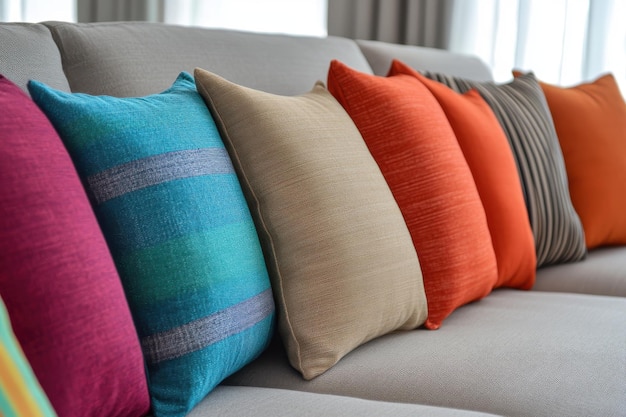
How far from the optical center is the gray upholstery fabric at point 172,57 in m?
1.24

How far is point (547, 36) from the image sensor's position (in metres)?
3.16

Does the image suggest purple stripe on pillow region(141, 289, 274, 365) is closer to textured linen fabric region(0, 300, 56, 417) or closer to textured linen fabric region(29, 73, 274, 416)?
textured linen fabric region(29, 73, 274, 416)

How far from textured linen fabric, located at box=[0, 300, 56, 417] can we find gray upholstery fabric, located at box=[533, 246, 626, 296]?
4.81ft

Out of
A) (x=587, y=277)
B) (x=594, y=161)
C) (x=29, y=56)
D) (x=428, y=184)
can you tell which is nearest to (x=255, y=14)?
(x=594, y=161)

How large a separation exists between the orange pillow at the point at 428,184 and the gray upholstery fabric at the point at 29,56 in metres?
0.48

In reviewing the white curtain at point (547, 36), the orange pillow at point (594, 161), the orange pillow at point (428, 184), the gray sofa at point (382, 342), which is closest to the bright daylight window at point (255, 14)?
the white curtain at point (547, 36)

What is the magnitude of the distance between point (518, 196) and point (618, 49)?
1.77m

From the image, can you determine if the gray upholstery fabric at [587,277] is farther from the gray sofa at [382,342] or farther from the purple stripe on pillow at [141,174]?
the purple stripe on pillow at [141,174]

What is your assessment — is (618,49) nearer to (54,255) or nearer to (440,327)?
(440,327)

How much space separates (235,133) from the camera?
112cm

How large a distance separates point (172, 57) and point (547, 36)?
7.19 ft

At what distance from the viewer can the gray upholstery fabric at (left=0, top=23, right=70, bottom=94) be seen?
1064mm

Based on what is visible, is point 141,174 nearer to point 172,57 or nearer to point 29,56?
point 29,56

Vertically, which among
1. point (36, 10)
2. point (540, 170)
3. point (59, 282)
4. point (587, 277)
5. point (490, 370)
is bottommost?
point (587, 277)
